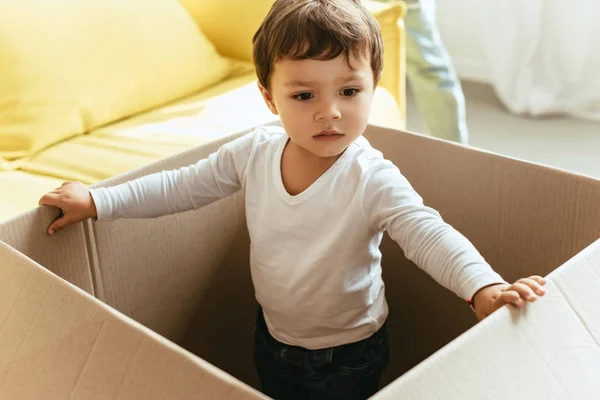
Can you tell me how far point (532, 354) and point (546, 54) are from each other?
70.0 inches

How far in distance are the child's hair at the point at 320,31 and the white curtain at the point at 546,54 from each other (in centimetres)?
150

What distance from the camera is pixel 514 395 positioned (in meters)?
0.50

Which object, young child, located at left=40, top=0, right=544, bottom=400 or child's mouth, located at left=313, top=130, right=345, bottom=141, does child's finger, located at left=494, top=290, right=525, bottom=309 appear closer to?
young child, located at left=40, top=0, right=544, bottom=400

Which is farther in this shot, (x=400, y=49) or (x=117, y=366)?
(x=400, y=49)

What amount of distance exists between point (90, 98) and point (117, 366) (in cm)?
86

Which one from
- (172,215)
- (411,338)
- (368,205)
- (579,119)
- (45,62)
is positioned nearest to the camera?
(368,205)

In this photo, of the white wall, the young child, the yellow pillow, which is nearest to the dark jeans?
the young child

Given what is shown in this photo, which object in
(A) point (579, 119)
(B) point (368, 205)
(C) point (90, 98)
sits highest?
(B) point (368, 205)


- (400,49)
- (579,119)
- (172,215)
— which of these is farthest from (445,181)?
(579,119)

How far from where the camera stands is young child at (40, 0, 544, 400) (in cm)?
72

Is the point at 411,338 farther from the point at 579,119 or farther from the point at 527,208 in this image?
the point at 579,119

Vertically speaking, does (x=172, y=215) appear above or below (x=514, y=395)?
below

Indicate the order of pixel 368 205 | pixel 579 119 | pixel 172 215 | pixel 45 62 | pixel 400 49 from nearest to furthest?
pixel 368 205, pixel 172 215, pixel 45 62, pixel 400 49, pixel 579 119

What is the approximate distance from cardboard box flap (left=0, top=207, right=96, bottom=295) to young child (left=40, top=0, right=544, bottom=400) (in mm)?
20
